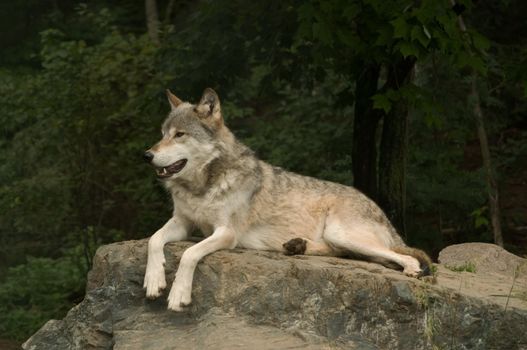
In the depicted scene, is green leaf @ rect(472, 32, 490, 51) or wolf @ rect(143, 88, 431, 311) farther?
green leaf @ rect(472, 32, 490, 51)

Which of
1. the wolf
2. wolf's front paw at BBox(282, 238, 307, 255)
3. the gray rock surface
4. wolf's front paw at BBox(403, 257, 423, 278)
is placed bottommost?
the gray rock surface

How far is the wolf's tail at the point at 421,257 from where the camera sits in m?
7.48

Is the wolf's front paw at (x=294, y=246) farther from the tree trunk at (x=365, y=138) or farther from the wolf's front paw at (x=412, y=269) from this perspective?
the tree trunk at (x=365, y=138)

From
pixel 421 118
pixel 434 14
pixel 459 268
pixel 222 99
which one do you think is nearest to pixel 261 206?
pixel 459 268

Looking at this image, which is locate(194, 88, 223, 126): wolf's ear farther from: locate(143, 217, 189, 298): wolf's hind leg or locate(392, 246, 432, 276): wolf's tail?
locate(392, 246, 432, 276): wolf's tail

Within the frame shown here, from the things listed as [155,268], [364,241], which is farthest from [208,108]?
[364,241]

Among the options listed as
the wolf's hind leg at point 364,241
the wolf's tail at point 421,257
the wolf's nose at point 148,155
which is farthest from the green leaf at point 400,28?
the wolf's nose at point 148,155

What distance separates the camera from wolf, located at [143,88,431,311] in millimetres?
7551

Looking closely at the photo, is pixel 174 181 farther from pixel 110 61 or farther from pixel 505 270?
pixel 110 61

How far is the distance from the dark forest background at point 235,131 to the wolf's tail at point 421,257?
3.40m

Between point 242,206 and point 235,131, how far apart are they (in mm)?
6247

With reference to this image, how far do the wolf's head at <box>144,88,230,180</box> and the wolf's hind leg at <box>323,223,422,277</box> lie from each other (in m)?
1.16

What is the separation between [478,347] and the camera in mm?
7113

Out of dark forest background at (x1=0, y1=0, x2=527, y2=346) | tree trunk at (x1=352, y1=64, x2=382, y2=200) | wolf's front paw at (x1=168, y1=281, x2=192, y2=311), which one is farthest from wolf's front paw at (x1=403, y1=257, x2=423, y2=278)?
tree trunk at (x1=352, y1=64, x2=382, y2=200)
